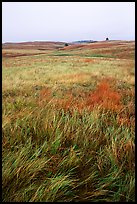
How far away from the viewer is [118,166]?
9.12ft

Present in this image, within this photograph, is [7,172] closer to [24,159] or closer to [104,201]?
[24,159]

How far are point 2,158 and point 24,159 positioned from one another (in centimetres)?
27

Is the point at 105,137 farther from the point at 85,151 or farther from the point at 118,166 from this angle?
the point at 118,166

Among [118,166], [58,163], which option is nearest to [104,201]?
[118,166]

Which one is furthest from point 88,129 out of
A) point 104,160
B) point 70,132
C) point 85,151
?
point 104,160

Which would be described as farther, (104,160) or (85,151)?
(85,151)

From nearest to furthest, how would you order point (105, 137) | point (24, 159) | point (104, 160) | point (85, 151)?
point (24, 159) < point (104, 160) < point (85, 151) < point (105, 137)

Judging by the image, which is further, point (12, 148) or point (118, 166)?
point (12, 148)

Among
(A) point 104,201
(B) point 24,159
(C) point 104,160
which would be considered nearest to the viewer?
(A) point 104,201

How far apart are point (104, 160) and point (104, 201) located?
1.74 feet

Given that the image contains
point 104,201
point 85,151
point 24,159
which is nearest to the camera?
point 104,201

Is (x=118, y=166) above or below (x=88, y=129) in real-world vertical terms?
below

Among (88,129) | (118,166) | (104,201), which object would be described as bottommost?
(104,201)

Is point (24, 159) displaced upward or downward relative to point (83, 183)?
upward
